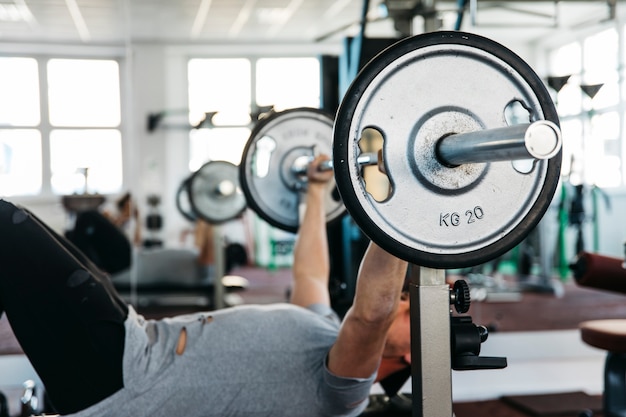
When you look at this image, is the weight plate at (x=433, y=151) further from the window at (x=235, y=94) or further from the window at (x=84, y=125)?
the window at (x=235, y=94)

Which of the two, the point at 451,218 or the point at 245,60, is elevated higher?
the point at 245,60

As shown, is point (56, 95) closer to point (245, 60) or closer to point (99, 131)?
point (99, 131)

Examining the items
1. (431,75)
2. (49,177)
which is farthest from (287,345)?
(49,177)

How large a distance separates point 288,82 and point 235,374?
2.36 metres

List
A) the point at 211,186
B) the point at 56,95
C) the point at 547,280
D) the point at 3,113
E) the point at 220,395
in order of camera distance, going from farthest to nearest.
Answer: the point at 547,280 < the point at 211,186 < the point at 56,95 < the point at 3,113 < the point at 220,395

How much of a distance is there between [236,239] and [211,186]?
69 cm

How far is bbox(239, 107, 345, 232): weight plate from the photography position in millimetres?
2217

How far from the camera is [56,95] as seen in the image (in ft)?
10.1

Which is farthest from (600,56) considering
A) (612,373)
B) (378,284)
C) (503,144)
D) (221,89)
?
(503,144)

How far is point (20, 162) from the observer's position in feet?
9.25

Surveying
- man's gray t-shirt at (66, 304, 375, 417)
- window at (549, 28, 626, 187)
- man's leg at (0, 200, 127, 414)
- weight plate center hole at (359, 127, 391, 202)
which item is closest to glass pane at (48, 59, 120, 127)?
weight plate center hole at (359, 127, 391, 202)

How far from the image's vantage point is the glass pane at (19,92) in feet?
9.28

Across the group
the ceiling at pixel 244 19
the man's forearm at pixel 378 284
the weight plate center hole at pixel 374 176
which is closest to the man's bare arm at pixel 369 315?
the man's forearm at pixel 378 284

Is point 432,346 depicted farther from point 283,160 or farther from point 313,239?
point 283,160
